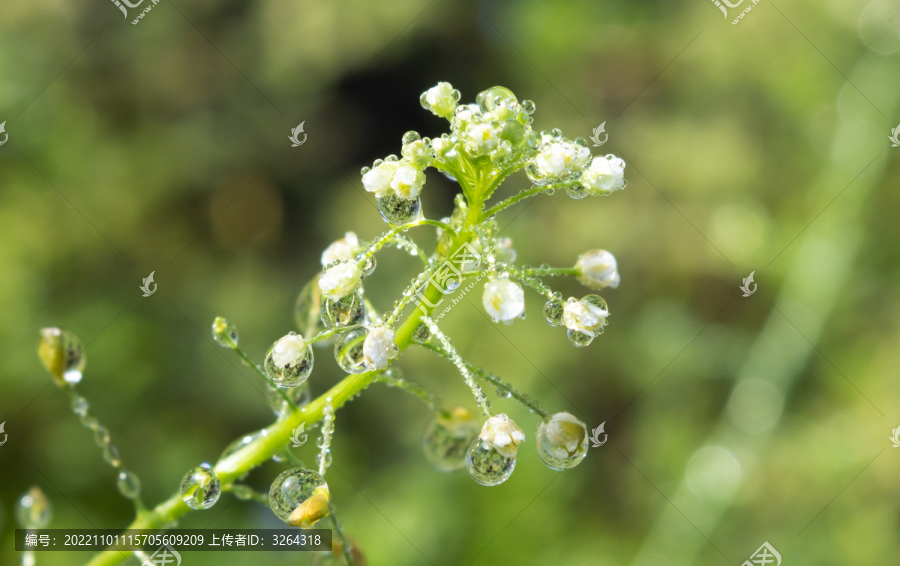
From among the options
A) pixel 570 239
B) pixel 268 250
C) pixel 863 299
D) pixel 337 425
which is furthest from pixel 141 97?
pixel 863 299

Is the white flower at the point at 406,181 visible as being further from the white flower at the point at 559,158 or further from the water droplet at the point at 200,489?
the water droplet at the point at 200,489

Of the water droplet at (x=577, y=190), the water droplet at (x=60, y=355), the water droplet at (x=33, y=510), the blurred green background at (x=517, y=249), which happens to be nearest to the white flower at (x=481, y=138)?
the water droplet at (x=577, y=190)

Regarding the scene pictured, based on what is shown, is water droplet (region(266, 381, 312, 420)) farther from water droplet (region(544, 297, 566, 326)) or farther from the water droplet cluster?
water droplet (region(544, 297, 566, 326))

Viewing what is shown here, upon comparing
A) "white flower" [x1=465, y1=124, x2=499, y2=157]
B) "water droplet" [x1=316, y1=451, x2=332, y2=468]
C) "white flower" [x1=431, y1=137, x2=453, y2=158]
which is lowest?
"water droplet" [x1=316, y1=451, x2=332, y2=468]

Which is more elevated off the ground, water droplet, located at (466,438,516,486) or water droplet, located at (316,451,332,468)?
water droplet, located at (466,438,516,486)

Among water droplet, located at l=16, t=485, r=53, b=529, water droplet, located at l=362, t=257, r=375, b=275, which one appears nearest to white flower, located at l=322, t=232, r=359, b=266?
water droplet, located at l=362, t=257, r=375, b=275

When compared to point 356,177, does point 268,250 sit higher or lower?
lower

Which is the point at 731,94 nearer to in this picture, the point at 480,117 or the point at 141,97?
the point at 480,117
